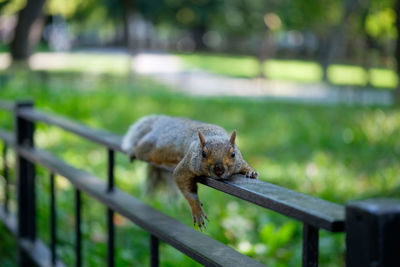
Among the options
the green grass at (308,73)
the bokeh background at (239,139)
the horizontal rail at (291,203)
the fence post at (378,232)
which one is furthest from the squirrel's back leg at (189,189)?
the green grass at (308,73)

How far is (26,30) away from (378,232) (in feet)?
43.4

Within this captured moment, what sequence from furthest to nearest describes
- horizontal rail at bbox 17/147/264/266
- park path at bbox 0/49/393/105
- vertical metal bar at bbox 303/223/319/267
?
1. park path at bbox 0/49/393/105
2. horizontal rail at bbox 17/147/264/266
3. vertical metal bar at bbox 303/223/319/267

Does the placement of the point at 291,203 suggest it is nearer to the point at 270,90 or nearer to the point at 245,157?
the point at 245,157

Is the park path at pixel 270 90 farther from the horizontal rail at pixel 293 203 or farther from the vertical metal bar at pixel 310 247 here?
the vertical metal bar at pixel 310 247

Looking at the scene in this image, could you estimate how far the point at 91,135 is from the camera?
7.63 ft

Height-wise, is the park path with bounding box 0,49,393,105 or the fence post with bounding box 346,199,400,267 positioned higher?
the fence post with bounding box 346,199,400,267

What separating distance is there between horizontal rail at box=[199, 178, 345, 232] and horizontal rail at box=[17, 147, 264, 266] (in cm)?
18

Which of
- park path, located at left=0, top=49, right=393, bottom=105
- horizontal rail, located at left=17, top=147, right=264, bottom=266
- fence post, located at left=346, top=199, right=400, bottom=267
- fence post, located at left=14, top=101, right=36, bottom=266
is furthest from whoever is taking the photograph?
park path, located at left=0, top=49, right=393, bottom=105

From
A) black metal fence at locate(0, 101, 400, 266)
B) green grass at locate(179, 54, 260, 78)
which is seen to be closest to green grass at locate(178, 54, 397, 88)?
green grass at locate(179, 54, 260, 78)

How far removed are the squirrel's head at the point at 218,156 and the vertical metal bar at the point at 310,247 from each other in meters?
0.39

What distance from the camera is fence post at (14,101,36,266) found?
3.09 m

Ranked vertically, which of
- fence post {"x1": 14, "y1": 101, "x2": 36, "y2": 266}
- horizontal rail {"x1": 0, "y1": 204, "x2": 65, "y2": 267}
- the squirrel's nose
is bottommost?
horizontal rail {"x1": 0, "y1": 204, "x2": 65, "y2": 267}

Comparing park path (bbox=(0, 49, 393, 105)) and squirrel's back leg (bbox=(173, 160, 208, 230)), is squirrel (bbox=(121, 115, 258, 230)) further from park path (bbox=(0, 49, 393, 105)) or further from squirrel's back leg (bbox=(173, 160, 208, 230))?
park path (bbox=(0, 49, 393, 105))

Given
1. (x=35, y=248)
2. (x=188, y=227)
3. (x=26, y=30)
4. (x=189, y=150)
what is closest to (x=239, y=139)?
(x=35, y=248)
